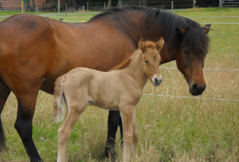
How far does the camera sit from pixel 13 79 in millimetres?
3746

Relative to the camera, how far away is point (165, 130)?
4.78 m

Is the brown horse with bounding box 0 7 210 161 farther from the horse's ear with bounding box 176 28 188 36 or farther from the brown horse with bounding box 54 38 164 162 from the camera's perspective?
the brown horse with bounding box 54 38 164 162

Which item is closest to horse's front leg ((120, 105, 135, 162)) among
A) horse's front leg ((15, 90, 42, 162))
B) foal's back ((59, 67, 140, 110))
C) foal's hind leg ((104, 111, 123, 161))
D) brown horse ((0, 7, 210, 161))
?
foal's back ((59, 67, 140, 110))

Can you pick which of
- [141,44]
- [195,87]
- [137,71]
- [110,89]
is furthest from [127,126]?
[195,87]

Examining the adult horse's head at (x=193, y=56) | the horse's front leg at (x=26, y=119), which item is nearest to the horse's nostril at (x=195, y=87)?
the adult horse's head at (x=193, y=56)

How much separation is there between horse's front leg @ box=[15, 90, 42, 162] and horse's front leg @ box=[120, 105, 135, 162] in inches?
41.9

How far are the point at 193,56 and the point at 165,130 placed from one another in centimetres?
115

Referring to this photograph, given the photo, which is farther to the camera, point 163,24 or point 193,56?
point 163,24

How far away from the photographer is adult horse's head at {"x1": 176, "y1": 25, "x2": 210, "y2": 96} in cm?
425

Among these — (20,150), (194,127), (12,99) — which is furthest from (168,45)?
(12,99)

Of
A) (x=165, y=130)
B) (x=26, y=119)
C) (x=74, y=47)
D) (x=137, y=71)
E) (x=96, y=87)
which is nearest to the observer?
(x=96, y=87)

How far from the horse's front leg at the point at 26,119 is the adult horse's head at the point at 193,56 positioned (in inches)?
76.1

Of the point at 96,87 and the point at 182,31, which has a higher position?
the point at 182,31

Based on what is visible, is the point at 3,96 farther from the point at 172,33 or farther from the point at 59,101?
the point at 172,33
